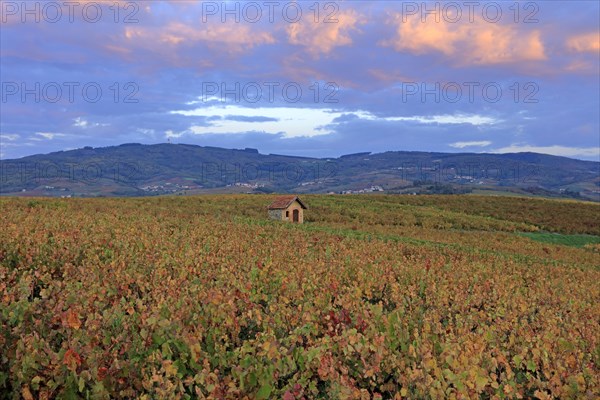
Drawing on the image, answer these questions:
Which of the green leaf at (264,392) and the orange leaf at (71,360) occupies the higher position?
the orange leaf at (71,360)

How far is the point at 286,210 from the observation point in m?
49.0

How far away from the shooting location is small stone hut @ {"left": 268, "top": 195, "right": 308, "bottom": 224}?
160 feet

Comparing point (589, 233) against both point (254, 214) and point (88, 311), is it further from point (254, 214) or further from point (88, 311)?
point (88, 311)

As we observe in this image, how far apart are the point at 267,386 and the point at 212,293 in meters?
2.71

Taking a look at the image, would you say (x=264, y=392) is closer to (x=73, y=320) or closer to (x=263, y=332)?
(x=263, y=332)

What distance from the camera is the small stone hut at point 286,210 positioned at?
48.6 metres

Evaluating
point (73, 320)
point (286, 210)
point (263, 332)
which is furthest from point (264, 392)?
point (286, 210)

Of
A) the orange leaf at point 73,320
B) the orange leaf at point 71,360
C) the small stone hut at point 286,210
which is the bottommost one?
the small stone hut at point 286,210

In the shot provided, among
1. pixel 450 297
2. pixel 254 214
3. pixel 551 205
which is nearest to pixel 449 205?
pixel 551 205

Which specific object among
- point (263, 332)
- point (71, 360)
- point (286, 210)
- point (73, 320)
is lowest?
point (286, 210)

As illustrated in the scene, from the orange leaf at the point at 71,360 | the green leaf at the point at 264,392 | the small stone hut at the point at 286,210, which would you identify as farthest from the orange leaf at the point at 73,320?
the small stone hut at the point at 286,210

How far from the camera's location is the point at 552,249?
1603 inches

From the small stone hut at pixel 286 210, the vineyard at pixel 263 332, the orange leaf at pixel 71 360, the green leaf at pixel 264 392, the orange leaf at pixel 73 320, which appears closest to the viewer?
the green leaf at pixel 264 392

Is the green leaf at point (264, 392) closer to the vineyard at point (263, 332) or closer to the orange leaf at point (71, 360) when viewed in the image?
the vineyard at point (263, 332)
